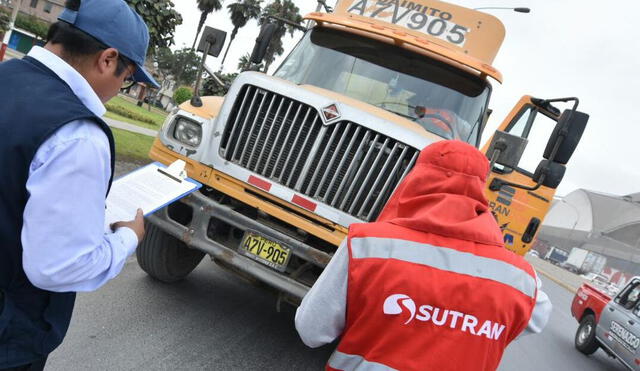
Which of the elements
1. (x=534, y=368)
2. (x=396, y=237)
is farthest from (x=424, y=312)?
(x=534, y=368)

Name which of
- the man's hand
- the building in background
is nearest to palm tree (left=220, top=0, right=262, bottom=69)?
the building in background

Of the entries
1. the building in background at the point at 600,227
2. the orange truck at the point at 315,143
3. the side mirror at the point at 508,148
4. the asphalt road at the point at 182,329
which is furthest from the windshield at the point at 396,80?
the building in background at the point at 600,227

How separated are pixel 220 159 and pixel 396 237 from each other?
8.22ft

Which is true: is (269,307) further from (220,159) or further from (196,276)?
(220,159)

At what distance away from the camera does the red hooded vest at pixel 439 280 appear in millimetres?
1725

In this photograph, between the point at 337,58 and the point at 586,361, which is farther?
the point at 586,361

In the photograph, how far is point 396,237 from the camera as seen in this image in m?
1.75

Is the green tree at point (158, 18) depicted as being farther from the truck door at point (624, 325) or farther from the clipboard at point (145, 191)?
the truck door at point (624, 325)

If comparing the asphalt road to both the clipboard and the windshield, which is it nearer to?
the clipboard

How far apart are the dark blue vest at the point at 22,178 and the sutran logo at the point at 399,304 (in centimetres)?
103

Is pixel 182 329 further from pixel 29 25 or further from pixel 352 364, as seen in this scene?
pixel 29 25

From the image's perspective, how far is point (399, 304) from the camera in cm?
173

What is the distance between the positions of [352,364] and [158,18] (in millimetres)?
6995

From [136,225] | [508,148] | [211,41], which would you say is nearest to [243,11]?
[211,41]
